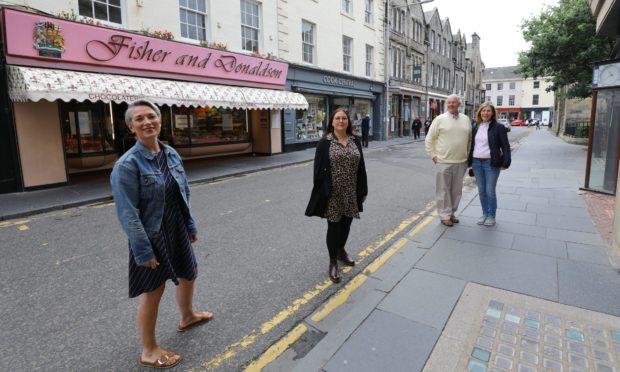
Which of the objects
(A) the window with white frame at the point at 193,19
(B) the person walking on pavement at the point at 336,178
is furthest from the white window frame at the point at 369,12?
(B) the person walking on pavement at the point at 336,178

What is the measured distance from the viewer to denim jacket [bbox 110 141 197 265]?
232cm

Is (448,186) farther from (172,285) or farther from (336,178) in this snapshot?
(172,285)

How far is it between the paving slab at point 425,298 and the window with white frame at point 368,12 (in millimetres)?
22322

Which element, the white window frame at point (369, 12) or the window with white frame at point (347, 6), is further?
the white window frame at point (369, 12)

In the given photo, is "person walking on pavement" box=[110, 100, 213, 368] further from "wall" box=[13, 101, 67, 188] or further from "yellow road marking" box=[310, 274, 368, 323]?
"wall" box=[13, 101, 67, 188]

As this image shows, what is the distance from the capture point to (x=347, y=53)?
21.8 m

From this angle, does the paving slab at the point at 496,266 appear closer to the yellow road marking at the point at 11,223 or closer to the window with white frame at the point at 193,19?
the yellow road marking at the point at 11,223

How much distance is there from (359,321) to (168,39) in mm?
10712

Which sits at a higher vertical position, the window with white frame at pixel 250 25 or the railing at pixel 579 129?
the window with white frame at pixel 250 25

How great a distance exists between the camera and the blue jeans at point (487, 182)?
5586mm

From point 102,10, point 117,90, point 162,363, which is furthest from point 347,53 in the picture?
point 162,363

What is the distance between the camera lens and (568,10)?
55.4ft

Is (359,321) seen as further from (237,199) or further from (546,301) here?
(237,199)

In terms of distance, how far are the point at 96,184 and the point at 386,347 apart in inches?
372
